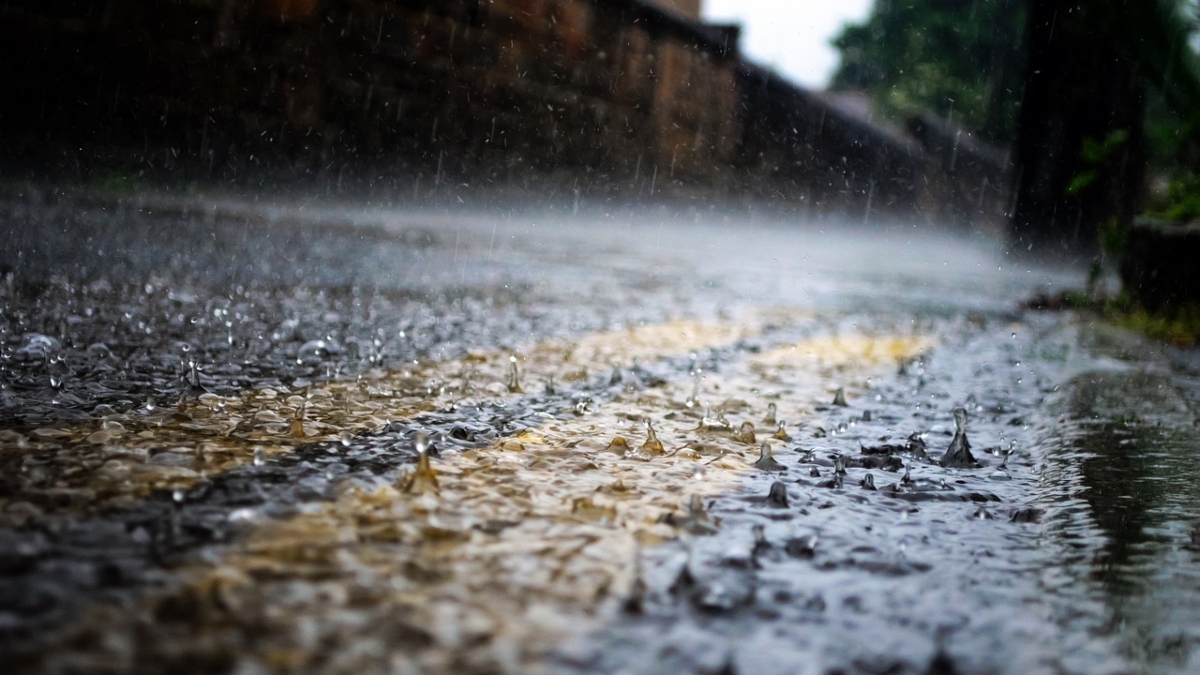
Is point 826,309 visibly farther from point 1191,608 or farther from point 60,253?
point 1191,608

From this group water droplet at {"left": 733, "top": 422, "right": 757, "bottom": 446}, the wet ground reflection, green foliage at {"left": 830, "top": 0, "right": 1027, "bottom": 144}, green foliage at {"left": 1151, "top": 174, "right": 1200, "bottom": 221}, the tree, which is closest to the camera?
the wet ground reflection

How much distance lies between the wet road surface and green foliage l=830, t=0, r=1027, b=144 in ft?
93.1

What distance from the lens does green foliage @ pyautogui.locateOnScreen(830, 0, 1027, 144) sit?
31406 mm

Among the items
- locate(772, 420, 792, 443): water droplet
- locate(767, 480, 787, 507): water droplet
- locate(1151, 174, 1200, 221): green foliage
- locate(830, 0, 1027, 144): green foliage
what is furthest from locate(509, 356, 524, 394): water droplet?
locate(830, 0, 1027, 144): green foliage

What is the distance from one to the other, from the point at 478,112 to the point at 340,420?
6196 mm

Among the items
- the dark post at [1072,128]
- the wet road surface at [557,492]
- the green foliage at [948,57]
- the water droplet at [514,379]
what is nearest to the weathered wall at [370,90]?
the wet road surface at [557,492]

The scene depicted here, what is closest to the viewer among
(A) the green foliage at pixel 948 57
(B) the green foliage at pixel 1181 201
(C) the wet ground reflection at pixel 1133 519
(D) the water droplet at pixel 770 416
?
(C) the wet ground reflection at pixel 1133 519

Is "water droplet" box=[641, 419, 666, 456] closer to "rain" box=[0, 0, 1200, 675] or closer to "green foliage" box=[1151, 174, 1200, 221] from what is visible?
"rain" box=[0, 0, 1200, 675]

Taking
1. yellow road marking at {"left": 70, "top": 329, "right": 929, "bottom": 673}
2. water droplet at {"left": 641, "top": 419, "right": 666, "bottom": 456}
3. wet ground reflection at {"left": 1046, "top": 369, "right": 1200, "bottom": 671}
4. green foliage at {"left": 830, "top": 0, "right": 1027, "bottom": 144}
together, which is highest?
green foliage at {"left": 830, "top": 0, "right": 1027, "bottom": 144}

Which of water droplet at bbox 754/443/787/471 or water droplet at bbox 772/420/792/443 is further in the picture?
water droplet at bbox 772/420/792/443

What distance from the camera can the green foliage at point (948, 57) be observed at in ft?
103

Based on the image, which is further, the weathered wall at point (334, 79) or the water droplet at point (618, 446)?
the weathered wall at point (334, 79)

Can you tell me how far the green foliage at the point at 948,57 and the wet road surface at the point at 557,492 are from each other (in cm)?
2839

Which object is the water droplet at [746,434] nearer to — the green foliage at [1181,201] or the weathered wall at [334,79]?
the green foliage at [1181,201]
